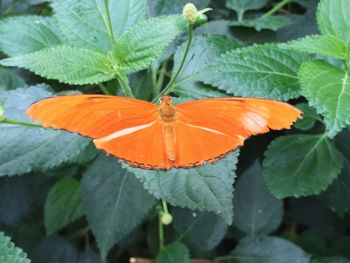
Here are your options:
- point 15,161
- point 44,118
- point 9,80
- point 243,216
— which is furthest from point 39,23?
point 243,216

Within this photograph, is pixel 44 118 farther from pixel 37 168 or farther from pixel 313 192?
pixel 313 192

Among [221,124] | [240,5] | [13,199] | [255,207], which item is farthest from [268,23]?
[13,199]

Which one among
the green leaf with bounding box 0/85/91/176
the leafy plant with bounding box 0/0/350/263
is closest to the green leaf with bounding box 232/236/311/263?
the leafy plant with bounding box 0/0/350/263

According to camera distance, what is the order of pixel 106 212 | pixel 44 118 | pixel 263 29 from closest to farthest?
pixel 44 118, pixel 106 212, pixel 263 29

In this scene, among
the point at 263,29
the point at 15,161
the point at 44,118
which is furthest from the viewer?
the point at 263,29

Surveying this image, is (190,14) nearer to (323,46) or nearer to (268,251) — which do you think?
(323,46)

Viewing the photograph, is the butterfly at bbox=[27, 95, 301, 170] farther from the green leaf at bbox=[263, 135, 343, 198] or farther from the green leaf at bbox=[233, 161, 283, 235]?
the green leaf at bbox=[233, 161, 283, 235]

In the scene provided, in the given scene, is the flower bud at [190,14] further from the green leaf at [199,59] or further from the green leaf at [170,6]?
the green leaf at [170,6]

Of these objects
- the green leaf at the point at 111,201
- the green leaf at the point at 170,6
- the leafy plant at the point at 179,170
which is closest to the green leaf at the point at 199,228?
the leafy plant at the point at 179,170
